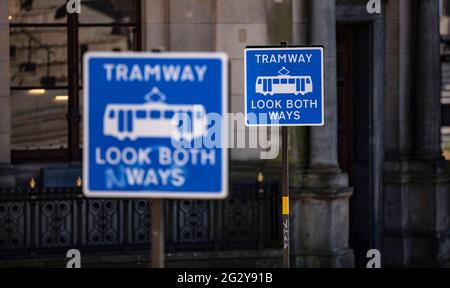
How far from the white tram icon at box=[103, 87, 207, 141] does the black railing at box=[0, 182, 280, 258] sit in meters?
7.22

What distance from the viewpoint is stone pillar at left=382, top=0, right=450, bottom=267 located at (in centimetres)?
1418

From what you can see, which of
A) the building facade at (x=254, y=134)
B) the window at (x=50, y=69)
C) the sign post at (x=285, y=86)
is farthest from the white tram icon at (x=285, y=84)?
the window at (x=50, y=69)

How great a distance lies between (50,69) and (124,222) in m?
2.20

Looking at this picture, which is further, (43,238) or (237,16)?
(237,16)

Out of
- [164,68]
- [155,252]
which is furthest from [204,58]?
[155,252]

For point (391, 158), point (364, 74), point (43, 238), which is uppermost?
point (364, 74)

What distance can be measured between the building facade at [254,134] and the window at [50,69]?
0.01 m

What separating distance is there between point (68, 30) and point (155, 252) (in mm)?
8101

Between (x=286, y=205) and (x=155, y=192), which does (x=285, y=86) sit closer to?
(x=286, y=205)

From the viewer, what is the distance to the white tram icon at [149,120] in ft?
→ 17.5

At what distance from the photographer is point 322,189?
1298cm

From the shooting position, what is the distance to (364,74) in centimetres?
1433

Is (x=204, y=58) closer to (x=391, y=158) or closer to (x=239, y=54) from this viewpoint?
(x=239, y=54)

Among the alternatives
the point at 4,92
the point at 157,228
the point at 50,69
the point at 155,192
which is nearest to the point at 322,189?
the point at 50,69
